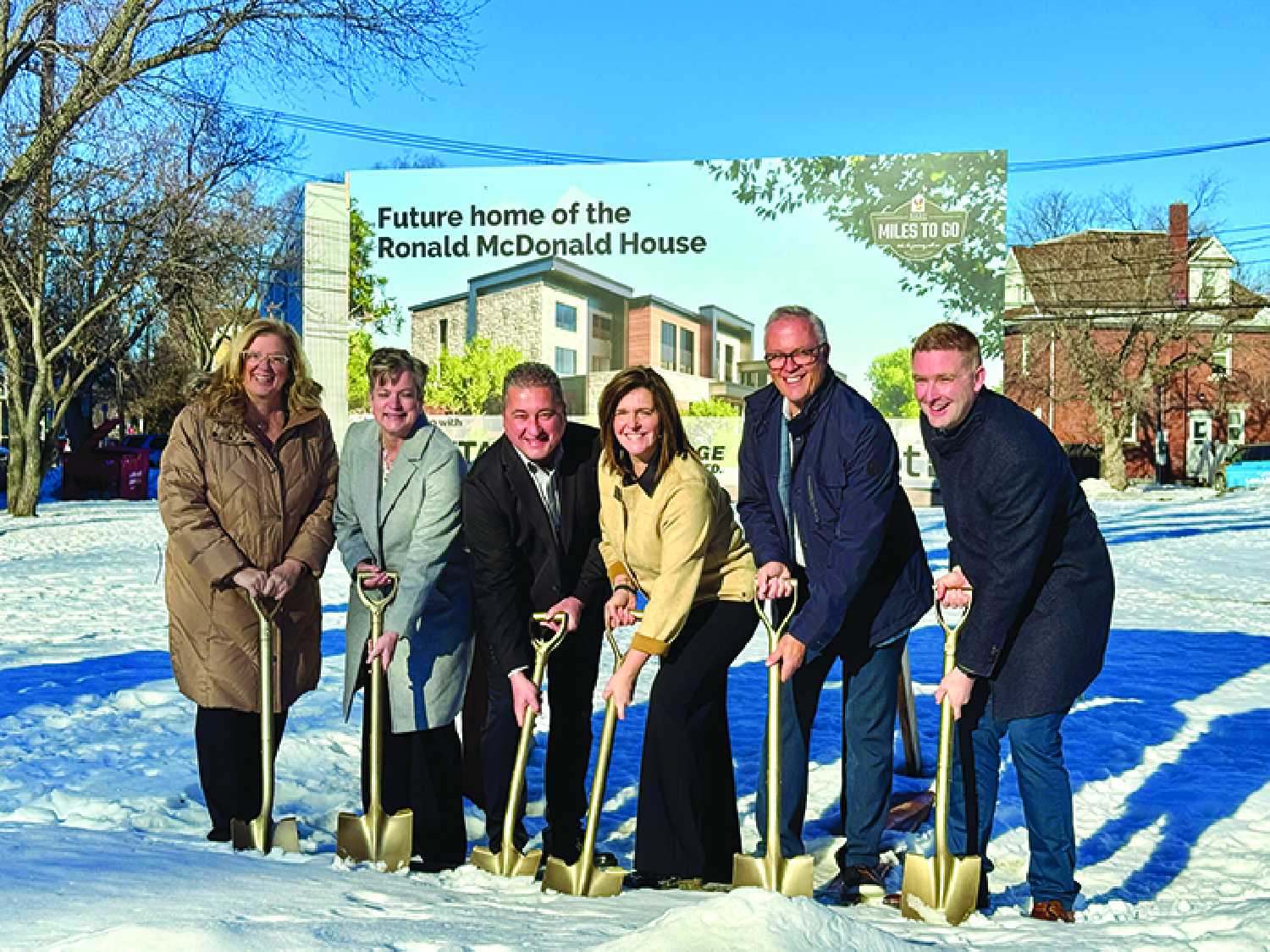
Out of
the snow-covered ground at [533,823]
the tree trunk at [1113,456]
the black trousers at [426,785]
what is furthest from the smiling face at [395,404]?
the tree trunk at [1113,456]

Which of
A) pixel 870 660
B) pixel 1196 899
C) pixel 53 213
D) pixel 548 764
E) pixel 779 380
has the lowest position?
pixel 1196 899

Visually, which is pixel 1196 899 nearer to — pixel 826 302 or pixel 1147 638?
pixel 1147 638

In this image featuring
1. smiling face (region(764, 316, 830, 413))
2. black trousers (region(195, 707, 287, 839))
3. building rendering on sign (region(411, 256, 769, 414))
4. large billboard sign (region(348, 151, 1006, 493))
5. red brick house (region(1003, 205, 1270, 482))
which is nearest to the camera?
smiling face (region(764, 316, 830, 413))

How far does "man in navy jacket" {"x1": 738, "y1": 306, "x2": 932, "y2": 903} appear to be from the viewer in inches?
161

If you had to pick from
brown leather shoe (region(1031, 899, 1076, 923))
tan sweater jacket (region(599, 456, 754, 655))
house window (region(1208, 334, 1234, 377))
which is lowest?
brown leather shoe (region(1031, 899, 1076, 923))

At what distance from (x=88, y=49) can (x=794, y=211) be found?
403 inches

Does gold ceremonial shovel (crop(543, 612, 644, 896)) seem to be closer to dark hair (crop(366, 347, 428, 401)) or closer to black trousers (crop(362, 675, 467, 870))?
black trousers (crop(362, 675, 467, 870))

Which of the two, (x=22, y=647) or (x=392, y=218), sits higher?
(x=392, y=218)

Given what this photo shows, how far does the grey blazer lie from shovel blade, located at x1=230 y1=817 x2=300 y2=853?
0.47m

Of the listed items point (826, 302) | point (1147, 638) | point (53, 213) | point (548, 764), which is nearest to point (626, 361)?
point (826, 302)

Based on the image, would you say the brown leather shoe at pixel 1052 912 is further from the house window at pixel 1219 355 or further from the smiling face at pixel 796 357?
the house window at pixel 1219 355

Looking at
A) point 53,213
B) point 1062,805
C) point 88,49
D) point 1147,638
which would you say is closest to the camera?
point 1062,805

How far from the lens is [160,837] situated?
14.7ft

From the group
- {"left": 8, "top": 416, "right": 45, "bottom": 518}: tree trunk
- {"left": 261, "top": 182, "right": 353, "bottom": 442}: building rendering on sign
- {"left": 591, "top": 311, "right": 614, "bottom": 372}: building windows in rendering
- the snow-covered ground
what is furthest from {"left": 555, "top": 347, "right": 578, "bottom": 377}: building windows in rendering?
the snow-covered ground
